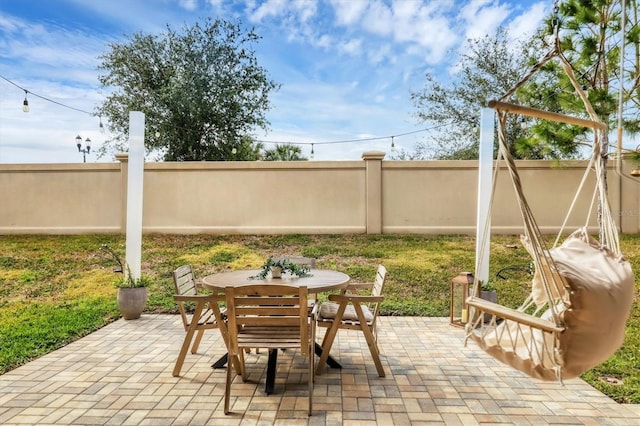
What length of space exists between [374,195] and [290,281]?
5.35m

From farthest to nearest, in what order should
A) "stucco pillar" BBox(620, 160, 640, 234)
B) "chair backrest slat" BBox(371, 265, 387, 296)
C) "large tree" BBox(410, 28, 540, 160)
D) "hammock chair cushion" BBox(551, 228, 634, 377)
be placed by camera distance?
"large tree" BBox(410, 28, 540, 160), "stucco pillar" BBox(620, 160, 640, 234), "chair backrest slat" BBox(371, 265, 387, 296), "hammock chair cushion" BBox(551, 228, 634, 377)

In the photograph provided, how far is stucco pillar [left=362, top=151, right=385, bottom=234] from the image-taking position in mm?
8086

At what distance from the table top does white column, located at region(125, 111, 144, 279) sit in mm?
1744

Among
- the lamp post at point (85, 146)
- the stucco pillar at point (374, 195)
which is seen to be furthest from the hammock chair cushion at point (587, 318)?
the lamp post at point (85, 146)

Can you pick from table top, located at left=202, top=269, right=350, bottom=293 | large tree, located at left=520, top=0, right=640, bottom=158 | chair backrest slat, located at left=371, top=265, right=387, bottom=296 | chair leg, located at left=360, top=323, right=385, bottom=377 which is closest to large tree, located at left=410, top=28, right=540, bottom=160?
large tree, located at left=520, top=0, right=640, bottom=158

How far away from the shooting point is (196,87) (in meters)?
10.2

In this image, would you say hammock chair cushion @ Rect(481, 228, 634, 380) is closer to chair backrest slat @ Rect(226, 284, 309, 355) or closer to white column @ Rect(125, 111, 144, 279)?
chair backrest slat @ Rect(226, 284, 309, 355)

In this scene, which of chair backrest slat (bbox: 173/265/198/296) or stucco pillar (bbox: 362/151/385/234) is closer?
chair backrest slat (bbox: 173/265/198/296)

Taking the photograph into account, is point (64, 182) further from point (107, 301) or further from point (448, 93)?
point (448, 93)

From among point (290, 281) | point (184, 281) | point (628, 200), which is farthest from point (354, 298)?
point (628, 200)

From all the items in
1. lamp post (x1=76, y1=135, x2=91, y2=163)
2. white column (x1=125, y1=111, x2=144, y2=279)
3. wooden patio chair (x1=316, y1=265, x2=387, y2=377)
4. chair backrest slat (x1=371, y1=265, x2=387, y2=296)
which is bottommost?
wooden patio chair (x1=316, y1=265, x2=387, y2=377)

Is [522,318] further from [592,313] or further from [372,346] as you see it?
[372,346]

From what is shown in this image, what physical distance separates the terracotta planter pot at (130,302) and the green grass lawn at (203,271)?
0.22m

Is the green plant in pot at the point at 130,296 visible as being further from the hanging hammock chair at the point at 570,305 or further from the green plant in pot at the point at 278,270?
the hanging hammock chair at the point at 570,305
